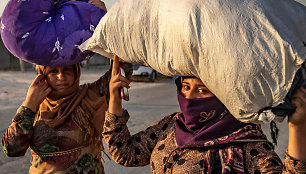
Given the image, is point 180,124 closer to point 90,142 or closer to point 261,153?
point 261,153

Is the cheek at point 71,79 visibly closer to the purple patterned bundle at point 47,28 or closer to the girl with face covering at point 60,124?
the girl with face covering at point 60,124

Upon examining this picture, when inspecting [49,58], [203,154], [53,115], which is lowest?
[53,115]

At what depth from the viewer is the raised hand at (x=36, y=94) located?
210 centimetres

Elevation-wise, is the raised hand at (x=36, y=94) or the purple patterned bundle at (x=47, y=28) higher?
the purple patterned bundle at (x=47, y=28)

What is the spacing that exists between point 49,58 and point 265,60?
1421mm

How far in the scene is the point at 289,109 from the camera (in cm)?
110

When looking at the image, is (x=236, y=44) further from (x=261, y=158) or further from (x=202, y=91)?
(x=261, y=158)

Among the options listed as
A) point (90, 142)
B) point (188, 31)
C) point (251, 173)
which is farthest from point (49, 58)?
A: point (251, 173)

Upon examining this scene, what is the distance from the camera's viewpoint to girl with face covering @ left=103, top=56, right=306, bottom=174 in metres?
1.32

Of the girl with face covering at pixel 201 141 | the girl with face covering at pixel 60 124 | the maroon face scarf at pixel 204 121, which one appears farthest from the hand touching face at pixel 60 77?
the maroon face scarf at pixel 204 121

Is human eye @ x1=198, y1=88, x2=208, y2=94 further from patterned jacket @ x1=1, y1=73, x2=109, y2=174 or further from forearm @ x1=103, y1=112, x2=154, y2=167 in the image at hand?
patterned jacket @ x1=1, y1=73, x2=109, y2=174

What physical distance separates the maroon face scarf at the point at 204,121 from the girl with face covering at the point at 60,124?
3.16ft

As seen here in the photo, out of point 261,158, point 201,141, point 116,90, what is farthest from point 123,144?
point 261,158

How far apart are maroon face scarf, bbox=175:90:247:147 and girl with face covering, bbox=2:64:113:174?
0.96 m
